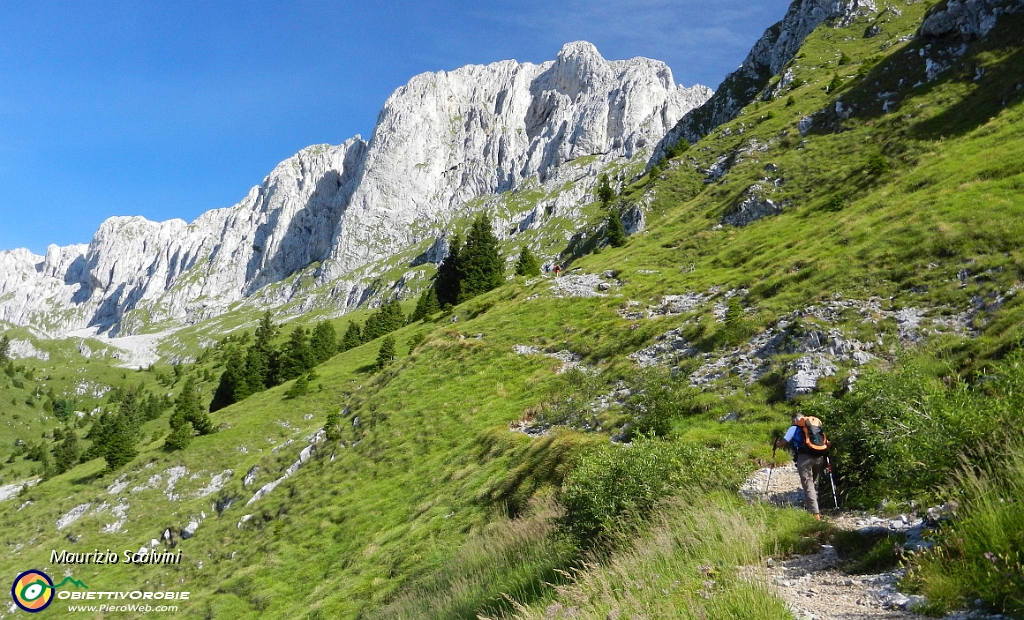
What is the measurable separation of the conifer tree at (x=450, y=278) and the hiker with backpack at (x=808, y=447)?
7138cm

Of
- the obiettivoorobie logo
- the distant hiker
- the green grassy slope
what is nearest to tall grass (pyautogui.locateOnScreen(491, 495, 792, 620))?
the green grassy slope

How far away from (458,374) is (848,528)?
30072 millimetres

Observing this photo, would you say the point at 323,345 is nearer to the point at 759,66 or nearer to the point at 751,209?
the point at 751,209

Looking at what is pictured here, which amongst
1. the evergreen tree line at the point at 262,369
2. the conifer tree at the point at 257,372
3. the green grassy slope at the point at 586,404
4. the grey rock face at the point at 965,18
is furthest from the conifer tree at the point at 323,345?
the grey rock face at the point at 965,18

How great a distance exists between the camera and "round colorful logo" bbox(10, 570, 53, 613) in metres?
33.9

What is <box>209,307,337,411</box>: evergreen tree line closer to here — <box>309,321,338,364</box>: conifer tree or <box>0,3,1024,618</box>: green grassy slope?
<box>309,321,338,364</box>: conifer tree

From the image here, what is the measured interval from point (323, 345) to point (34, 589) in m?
60.3

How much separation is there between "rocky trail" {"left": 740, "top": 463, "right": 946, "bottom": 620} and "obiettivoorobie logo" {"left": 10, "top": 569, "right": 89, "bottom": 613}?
152ft

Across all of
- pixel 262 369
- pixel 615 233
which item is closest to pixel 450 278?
pixel 615 233

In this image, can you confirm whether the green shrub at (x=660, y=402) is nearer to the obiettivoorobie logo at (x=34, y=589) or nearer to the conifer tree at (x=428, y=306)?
the obiettivoorobie logo at (x=34, y=589)

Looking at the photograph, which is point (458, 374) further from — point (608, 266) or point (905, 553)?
point (905, 553)

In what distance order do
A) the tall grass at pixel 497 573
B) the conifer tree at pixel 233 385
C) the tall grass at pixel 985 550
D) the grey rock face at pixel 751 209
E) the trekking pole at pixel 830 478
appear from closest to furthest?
the tall grass at pixel 985 550
the tall grass at pixel 497 573
the trekking pole at pixel 830 478
the grey rock face at pixel 751 209
the conifer tree at pixel 233 385

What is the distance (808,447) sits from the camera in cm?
1077

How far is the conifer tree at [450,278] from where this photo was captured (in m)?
81.6
